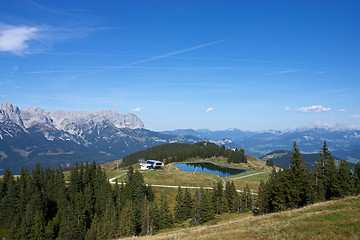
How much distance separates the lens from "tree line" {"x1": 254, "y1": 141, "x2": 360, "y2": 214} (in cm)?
5022

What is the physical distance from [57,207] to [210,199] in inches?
2477

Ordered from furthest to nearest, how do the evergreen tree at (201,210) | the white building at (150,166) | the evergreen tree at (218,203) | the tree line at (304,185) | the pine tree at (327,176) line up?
the white building at (150,166) → the evergreen tree at (218,203) → the evergreen tree at (201,210) → the pine tree at (327,176) → the tree line at (304,185)

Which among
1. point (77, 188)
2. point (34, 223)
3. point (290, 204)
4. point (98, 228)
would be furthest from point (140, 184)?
point (290, 204)

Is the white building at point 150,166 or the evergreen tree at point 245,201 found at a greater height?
the white building at point 150,166

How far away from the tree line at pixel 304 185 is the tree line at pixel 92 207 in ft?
65.9

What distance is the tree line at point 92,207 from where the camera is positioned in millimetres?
71875

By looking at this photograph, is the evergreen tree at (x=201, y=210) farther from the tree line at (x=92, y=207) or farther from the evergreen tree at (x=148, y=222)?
the evergreen tree at (x=148, y=222)

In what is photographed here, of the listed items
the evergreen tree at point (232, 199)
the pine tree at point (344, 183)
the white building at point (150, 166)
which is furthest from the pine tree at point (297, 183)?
the white building at point (150, 166)

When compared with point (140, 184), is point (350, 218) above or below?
above

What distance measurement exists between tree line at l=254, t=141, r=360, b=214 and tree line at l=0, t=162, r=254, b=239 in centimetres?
2008

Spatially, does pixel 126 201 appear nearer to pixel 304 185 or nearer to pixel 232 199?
pixel 232 199

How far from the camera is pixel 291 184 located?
5062 centimetres

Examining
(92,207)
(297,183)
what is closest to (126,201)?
(92,207)

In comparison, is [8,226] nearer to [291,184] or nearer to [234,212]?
[234,212]
